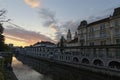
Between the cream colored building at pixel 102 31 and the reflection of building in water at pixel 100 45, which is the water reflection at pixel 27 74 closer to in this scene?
the reflection of building in water at pixel 100 45

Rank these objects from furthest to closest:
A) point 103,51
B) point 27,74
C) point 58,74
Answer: point 103,51 → point 58,74 → point 27,74

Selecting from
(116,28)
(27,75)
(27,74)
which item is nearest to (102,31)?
→ (116,28)

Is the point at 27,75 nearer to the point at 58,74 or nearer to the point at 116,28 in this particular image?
the point at 58,74

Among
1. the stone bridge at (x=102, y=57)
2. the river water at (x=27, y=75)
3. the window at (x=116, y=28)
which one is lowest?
the river water at (x=27, y=75)

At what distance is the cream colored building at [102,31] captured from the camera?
62537mm

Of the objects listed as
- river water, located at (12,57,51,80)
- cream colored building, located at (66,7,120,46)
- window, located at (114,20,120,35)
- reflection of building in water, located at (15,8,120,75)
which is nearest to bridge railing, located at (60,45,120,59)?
reflection of building in water, located at (15,8,120,75)

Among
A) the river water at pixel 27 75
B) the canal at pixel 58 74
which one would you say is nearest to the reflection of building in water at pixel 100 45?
the canal at pixel 58 74

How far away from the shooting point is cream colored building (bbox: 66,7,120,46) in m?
62.5

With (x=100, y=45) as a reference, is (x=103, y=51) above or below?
below

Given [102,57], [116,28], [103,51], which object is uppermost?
[116,28]

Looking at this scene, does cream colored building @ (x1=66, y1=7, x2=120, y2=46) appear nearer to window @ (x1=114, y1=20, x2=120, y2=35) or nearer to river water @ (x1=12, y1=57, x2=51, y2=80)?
window @ (x1=114, y1=20, x2=120, y2=35)

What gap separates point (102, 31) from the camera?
70188mm

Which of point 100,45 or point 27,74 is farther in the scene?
point 100,45

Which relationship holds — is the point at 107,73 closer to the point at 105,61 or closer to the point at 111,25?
the point at 105,61
